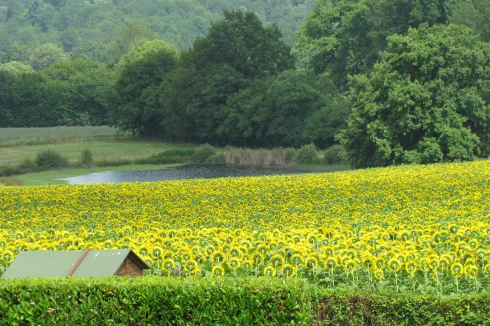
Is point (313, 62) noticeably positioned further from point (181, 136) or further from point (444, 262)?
point (444, 262)

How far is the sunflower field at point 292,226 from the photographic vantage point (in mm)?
15156

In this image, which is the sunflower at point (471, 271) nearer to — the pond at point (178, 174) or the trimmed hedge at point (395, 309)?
the trimmed hedge at point (395, 309)

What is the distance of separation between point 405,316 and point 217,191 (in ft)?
57.6

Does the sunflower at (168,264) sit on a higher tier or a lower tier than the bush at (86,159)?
higher

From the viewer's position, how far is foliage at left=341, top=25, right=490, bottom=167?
4969cm

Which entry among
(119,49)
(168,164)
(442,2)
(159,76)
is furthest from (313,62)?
(119,49)

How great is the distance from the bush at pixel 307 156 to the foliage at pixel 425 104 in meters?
12.2

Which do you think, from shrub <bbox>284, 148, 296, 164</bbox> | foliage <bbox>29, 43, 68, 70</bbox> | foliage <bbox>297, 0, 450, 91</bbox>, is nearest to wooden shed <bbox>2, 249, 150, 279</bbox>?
shrub <bbox>284, 148, 296, 164</bbox>

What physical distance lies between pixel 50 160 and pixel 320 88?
24831 millimetres

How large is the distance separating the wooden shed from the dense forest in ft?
120

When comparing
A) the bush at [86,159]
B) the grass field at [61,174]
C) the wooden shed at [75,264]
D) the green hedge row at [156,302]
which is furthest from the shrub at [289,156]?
the green hedge row at [156,302]

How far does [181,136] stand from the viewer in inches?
3602

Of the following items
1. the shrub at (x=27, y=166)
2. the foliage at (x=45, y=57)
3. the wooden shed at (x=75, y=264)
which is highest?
the foliage at (x=45, y=57)

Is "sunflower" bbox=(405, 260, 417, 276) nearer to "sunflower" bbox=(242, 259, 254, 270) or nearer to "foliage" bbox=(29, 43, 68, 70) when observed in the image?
"sunflower" bbox=(242, 259, 254, 270)
